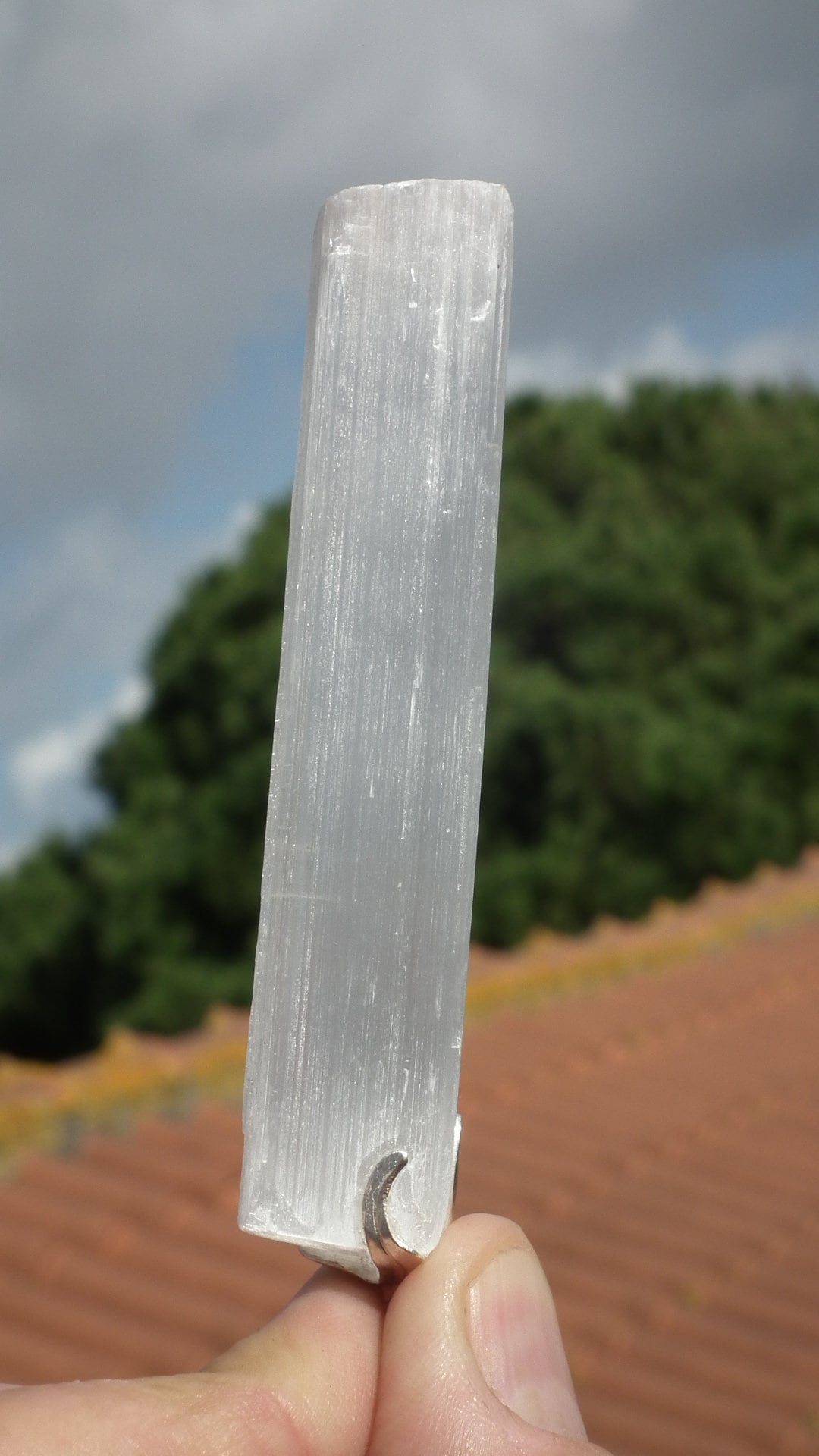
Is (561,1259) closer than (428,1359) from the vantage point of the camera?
No

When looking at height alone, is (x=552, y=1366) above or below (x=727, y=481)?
below

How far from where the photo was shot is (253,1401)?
87 cm

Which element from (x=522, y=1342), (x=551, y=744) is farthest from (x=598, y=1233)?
(x=551, y=744)

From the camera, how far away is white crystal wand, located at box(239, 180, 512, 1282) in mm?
835

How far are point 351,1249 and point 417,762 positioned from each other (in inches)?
11.8

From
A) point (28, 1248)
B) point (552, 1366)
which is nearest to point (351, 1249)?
point (552, 1366)

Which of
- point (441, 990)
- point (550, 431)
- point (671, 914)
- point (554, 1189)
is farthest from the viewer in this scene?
point (550, 431)

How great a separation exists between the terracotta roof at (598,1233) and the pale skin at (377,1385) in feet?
3.00

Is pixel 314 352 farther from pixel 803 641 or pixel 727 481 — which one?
pixel 727 481

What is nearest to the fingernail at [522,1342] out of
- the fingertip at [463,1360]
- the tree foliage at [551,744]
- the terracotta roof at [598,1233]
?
the fingertip at [463,1360]

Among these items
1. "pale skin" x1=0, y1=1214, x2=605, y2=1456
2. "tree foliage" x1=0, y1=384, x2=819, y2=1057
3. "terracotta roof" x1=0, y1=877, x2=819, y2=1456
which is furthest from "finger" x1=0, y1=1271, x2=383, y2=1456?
"tree foliage" x1=0, y1=384, x2=819, y2=1057

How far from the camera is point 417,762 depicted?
2.74 ft

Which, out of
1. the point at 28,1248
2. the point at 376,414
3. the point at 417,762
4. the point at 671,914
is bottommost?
the point at 28,1248

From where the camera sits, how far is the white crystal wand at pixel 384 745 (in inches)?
32.9
